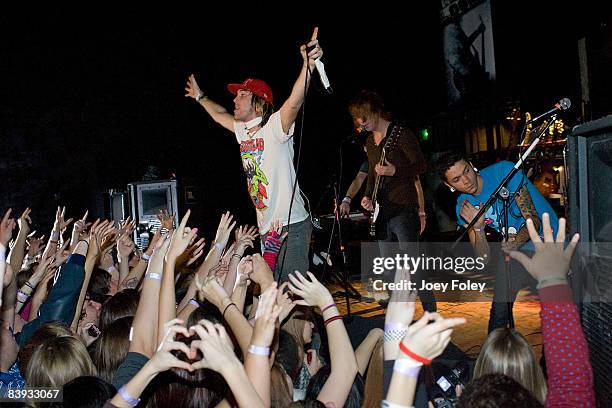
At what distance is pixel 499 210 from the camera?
387 cm

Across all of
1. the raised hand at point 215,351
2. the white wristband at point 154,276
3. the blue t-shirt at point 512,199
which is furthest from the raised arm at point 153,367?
the blue t-shirt at point 512,199

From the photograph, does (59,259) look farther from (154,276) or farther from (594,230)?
(594,230)

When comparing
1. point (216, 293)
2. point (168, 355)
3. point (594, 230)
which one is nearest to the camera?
point (168, 355)

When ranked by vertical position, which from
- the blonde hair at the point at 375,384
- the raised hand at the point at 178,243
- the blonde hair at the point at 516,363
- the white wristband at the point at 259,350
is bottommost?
the blonde hair at the point at 375,384

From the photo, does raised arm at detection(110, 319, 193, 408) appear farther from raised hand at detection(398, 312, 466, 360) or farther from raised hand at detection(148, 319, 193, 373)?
raised hand at detection(398, 312, 466, 360)

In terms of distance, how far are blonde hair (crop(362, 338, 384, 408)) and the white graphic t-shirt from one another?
1.27 meters

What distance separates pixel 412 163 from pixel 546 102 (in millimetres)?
5807

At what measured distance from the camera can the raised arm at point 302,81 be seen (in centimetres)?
287

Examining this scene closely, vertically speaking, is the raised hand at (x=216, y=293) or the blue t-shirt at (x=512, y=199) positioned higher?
the blue t-shirt at (x=512, y=199)

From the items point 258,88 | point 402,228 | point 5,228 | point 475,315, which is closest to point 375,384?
point 258,88

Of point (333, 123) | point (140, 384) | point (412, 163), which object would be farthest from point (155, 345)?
point (333, 123)

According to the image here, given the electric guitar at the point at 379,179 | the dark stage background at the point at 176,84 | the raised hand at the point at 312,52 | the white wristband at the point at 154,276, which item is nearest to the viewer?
the white wristband at the point at 154,276

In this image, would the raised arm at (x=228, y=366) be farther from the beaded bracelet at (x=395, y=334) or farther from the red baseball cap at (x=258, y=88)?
the red baseball cap at (x=258, y=88)

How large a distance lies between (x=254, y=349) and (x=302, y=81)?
1678 millimetres
